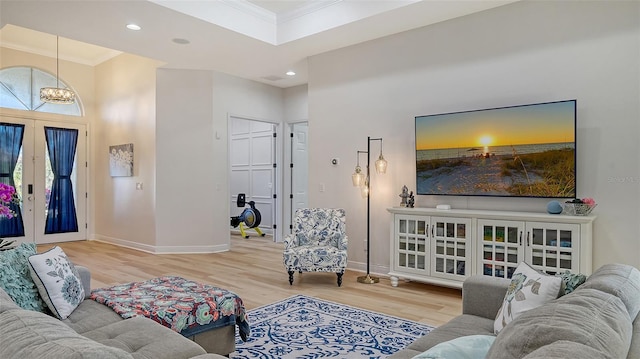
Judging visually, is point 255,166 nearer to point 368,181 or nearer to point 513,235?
point 368,181

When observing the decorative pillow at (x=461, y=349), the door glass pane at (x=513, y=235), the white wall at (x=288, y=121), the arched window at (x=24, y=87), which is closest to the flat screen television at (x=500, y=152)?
the door glass pane at (x=513, y=235)

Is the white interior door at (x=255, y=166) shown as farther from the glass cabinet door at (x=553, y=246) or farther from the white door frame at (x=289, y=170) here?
the glass cabinet door at (x=553, y=246)

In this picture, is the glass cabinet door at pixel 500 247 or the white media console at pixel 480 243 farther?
the glass cabinet door at pixel 500 247

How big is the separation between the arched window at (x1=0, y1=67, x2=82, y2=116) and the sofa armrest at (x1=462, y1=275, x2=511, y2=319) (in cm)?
788

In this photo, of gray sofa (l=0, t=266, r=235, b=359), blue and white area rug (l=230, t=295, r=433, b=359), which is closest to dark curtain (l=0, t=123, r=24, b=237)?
gray sofa (l=0, t=266, r=235, b=359)

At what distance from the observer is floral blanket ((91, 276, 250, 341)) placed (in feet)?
8.13

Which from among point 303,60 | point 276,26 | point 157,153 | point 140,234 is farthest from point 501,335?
point 140,234

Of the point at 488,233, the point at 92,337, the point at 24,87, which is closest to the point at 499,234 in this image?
the point at 488,233

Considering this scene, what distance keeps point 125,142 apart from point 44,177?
1.60m

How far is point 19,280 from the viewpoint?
234 centimetres

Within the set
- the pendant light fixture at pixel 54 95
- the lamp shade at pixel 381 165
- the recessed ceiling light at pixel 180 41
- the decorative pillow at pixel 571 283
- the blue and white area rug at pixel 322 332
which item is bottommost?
the blue and white area rug at pixel 322 332

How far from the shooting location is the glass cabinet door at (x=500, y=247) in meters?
3.82

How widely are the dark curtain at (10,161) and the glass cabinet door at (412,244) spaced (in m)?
6.39

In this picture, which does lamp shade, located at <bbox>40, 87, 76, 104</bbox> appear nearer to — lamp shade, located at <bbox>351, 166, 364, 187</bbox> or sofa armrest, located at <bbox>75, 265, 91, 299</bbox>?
sofa armrest, located at <bbox>75, 265, 91, 299</bbox>
